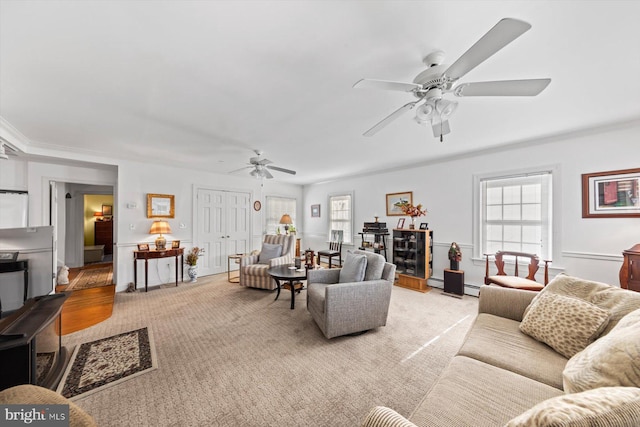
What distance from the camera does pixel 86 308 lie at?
3447mm

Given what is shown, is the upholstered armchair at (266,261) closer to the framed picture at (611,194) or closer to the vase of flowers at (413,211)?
the vase of flowers at (413,211)

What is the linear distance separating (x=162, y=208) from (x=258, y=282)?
2.52 m

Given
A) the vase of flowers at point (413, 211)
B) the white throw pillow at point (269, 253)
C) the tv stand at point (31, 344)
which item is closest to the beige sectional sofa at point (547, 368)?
the tv stand at point (31, 344)

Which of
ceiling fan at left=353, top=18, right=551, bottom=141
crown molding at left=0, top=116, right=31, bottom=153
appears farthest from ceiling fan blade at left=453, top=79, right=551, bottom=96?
crown molding at left=0, top=116, right=31, bottom=153

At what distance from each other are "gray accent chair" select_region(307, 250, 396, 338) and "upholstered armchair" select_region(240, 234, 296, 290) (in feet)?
4.76

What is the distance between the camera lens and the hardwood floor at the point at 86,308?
115 inches

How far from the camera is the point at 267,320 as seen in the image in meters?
3.00

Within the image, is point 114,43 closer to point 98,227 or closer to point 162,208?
point 162,208

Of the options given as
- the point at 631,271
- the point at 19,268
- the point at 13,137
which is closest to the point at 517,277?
the point at 631,271

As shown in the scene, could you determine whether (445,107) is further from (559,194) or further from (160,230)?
(160,230)

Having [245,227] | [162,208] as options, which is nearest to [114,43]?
[162,208]

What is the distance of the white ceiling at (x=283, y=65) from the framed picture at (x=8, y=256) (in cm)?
135

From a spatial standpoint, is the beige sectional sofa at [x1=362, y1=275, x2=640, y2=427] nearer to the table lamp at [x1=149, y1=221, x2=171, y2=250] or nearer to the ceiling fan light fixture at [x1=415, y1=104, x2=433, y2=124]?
the ceiling fan light fixture at [x1=415, y1=104, x2=433, y2=124]

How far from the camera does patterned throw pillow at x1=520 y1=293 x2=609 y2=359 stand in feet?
4.56
